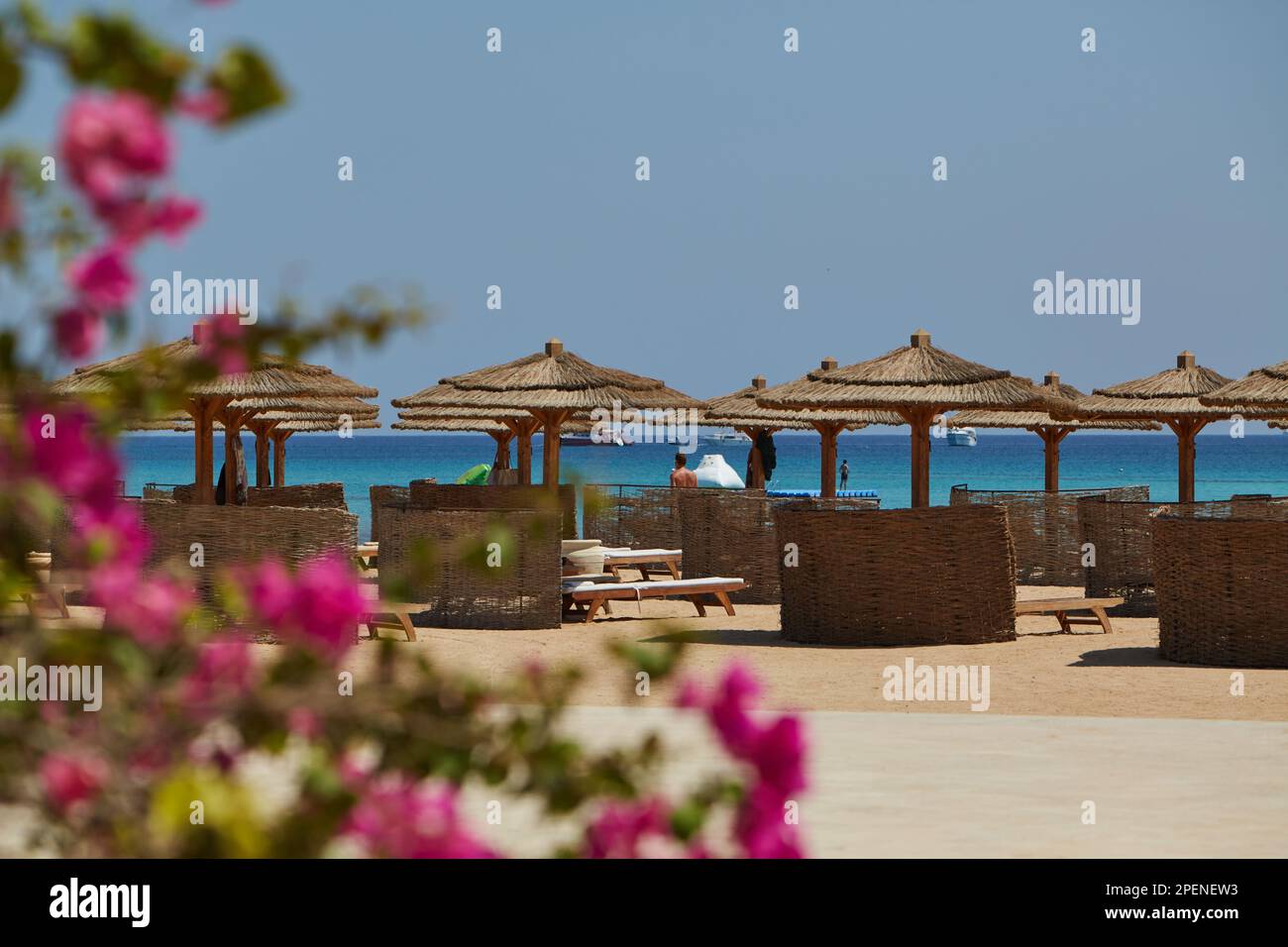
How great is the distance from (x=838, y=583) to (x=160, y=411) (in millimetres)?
10412

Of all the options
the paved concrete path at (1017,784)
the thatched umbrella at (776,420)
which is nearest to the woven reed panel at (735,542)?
the thatched umbrella at (776,420)

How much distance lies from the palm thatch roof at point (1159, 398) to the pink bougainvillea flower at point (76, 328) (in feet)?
52.0

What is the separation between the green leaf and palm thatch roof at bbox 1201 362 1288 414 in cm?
1149

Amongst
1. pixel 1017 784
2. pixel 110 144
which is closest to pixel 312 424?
pixel 1017 784

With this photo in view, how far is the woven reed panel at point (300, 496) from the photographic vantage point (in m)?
19.3

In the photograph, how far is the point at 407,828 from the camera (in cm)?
167

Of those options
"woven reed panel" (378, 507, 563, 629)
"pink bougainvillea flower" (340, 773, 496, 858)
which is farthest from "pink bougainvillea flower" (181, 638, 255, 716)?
"woven reed panel" (378, 507, 563, 629)

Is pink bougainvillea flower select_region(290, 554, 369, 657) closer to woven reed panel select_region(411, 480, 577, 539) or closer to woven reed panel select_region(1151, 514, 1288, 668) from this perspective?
woven reed panel select_region(1151, 514, 1288, 668)

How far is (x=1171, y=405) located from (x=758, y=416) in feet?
19.6

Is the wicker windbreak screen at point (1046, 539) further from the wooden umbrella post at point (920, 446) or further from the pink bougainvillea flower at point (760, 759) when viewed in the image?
the pink bougainvillea flower at point (760, 759)

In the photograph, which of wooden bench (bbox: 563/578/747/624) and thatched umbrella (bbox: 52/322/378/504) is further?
wooden bench (bbox: 563/578/747/624)

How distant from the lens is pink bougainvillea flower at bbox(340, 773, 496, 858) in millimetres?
1669

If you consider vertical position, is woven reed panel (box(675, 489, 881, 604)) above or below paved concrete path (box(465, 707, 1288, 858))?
above

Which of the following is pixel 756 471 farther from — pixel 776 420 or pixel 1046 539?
pixel 1046 539
